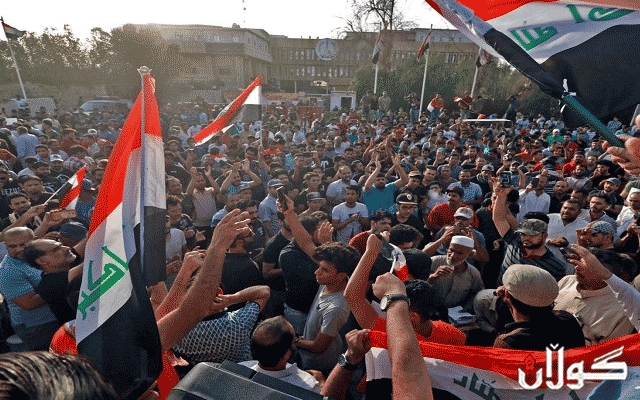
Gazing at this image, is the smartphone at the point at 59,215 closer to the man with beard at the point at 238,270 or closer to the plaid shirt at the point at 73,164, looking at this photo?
the man with beard at the point at 238,270

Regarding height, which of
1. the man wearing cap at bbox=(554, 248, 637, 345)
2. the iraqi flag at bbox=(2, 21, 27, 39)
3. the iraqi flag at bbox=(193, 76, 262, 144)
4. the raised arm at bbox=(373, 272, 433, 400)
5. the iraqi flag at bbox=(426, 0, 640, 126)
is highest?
the iraqi flag at bbox=(2, 21, 27, 39)

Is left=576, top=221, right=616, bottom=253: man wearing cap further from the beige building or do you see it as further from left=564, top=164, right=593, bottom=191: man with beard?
the beige building

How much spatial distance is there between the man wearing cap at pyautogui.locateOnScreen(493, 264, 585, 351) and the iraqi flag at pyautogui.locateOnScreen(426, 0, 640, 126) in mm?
1025

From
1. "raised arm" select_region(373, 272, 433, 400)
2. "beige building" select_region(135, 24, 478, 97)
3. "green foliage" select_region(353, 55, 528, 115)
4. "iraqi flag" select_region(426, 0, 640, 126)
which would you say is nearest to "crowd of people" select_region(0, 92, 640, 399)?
"raised arm" select_region(373, 272, 433, 400)

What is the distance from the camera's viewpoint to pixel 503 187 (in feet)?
14.0

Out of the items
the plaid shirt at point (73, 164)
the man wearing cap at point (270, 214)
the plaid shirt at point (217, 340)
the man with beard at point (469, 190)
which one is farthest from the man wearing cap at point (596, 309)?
the plaid shirt at point (73, 164)

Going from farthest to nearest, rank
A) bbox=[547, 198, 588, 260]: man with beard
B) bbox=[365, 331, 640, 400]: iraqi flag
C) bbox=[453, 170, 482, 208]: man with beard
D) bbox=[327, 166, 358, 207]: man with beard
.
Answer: bbox=[453, 170, 482, 208]: man with beard
bbox=[327, 166, 358, 207]: man with beard
bbox=[547, 198, 588, 260]: man with beard
bbox=[365, 331, 640, 400]: iraqi flag

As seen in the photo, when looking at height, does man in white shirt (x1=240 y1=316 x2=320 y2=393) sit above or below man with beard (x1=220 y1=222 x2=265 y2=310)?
above

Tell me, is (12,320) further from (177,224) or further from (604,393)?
(604,393)

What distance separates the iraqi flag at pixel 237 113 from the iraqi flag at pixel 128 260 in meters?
4.02

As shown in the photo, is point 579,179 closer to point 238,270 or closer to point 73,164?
point 238,270

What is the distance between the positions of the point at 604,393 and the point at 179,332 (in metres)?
1.82

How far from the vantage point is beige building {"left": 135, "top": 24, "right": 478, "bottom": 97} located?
53094 mm

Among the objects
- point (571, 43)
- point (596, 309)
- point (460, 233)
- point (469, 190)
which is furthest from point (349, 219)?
point (571, 43)
